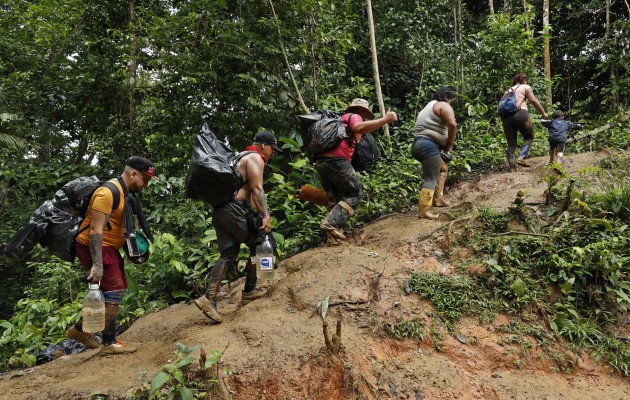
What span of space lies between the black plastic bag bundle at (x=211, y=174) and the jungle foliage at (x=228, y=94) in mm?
2023

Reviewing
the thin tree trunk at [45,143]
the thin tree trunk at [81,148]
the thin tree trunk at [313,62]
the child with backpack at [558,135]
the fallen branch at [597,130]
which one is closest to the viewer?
the child with backpack at [558,135]

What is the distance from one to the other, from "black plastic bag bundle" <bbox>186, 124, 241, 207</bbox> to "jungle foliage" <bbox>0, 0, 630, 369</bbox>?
2023mm

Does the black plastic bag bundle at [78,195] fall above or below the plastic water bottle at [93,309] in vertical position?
above

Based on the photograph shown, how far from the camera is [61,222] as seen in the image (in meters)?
4.59

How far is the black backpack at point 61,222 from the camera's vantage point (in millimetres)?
4434

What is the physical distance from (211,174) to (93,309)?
1658mm

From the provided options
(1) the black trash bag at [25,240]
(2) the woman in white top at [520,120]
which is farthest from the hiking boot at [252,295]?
(2) the woman in white top at [520,120]

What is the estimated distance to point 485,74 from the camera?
34.1ft

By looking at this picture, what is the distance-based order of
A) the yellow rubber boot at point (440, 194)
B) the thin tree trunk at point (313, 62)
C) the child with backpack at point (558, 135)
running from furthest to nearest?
the thin tree trunk at point (313, 62) → the child with backpack at point (558, 135) → the yellow rubber boot at point (440, 194)

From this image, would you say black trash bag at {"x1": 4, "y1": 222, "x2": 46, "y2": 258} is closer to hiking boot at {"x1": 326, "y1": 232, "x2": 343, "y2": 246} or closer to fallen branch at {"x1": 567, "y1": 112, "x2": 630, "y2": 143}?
hiking boot at {"x1": 326, "y1": 232, "x2": 343, "y2": 246}

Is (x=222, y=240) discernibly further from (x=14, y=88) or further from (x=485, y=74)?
(x=14, y=88)

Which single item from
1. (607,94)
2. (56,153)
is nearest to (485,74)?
(607,94)

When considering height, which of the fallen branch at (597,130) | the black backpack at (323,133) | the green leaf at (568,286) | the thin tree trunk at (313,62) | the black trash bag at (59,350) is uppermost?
the thin tree trunk at (313,62)

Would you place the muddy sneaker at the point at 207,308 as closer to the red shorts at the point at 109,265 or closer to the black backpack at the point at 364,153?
the red shorts at the point at 109,265
